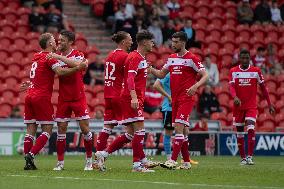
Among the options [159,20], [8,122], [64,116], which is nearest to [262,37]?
[159,20]

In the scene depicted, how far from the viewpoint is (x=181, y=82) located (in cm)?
1698

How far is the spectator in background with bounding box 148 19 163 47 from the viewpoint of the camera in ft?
98.2

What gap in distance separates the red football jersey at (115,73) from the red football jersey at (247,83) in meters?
4.24

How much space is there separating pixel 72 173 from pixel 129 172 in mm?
1063

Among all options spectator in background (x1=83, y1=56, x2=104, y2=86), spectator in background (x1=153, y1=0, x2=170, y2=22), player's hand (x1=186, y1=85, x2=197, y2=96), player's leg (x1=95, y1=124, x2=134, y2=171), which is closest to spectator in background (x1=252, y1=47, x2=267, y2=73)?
spectator in background (x1=153, y1=0, x2=170, y2=22)

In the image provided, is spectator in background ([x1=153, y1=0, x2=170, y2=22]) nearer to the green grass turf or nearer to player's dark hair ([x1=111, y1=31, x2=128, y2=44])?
the green grass turf

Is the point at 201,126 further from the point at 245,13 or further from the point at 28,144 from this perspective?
the point at 28,144

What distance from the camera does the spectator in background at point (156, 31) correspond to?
29938mm

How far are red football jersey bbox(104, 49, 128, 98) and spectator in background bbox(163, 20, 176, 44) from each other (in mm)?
13869

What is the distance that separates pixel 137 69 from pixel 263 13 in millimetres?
18753

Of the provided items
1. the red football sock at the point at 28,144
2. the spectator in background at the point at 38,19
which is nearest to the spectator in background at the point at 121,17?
the spectator in background at the point at 38,19

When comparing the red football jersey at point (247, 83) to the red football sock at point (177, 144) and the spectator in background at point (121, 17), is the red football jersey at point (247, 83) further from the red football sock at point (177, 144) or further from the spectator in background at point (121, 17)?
the spectator in background at point (121, 17)

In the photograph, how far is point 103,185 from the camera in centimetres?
1294

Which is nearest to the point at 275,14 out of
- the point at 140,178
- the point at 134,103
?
the point at 134,103
